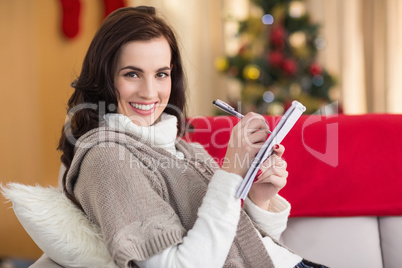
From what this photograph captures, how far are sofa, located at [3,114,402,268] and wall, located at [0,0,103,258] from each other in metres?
1.92

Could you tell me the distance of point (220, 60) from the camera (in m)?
3.50

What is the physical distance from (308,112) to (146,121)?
7.18 ft

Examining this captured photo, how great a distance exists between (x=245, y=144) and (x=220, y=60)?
2555 mm

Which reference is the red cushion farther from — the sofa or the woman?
the woman

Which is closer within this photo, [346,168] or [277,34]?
[346,168]

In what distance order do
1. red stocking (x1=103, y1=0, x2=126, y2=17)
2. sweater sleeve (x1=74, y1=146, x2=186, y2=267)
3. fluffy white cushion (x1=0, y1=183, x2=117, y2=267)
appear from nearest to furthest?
sweater sleeve (x1=74, y1=146, x2=186, y2=267) < fluffy white cushion (x1=0, y1=183, x2=117, y2=267) < red stocking (x1=103, y1=0, x2=126, y2=17)

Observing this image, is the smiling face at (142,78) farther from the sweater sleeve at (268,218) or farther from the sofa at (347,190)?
the sofa at (347,190)

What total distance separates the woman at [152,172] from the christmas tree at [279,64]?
2018 mm

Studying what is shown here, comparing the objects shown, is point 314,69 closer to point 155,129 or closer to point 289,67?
point 289,67

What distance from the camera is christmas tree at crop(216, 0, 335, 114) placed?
3361 mm

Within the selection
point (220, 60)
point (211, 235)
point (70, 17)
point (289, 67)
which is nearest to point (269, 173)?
point (211, 235)

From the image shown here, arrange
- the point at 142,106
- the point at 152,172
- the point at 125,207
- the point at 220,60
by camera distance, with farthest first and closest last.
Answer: the point at 220,60
the point at 142,106
the point at 152,172
the point at 125,207

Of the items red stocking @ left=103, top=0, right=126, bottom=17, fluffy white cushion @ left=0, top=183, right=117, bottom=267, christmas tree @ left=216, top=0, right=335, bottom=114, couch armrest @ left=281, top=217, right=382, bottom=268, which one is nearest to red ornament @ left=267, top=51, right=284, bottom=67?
christmas tree @ left=216, top=0, right=335, bottom=114

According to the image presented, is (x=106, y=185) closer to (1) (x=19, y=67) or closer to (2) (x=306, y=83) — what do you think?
(1) (x=19, y=67)
